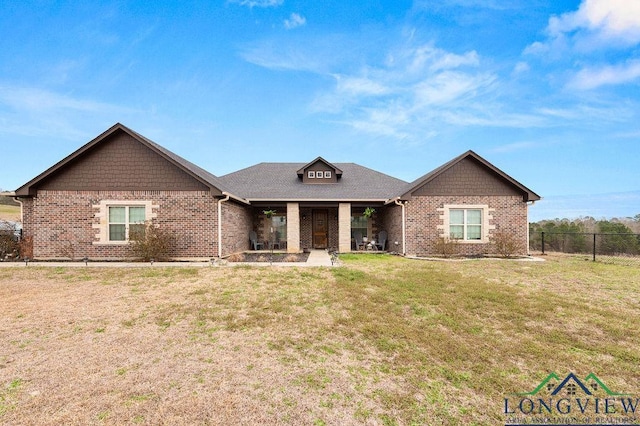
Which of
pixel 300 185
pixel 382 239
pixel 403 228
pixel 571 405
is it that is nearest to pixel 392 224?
pixel 382 239

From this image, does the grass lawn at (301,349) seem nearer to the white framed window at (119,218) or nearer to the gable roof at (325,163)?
the white framed window at (119,218)

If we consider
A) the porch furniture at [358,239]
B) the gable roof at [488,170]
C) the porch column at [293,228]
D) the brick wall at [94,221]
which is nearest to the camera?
the brick wall at [94,221]

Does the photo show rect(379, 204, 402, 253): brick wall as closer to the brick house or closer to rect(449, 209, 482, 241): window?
the brick house

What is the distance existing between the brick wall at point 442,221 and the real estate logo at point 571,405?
1106 centimetres

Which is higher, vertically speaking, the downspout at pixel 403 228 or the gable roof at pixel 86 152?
the gable roof at pixel 86 152

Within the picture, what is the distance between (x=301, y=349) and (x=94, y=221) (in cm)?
1305

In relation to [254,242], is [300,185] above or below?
above

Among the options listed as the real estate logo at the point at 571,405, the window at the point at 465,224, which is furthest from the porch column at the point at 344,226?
the real estate logo at the point at 571,405

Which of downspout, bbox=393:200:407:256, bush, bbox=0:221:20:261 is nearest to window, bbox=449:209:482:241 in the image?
downspout, bbox=393:200:407:256

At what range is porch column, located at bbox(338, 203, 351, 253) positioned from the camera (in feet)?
52.2

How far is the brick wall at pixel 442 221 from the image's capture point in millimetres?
14117

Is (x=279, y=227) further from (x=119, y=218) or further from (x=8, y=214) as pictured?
(x=8, y=214)

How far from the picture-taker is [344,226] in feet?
52.4

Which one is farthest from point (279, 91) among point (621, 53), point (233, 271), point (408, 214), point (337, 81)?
point (621, 53)
